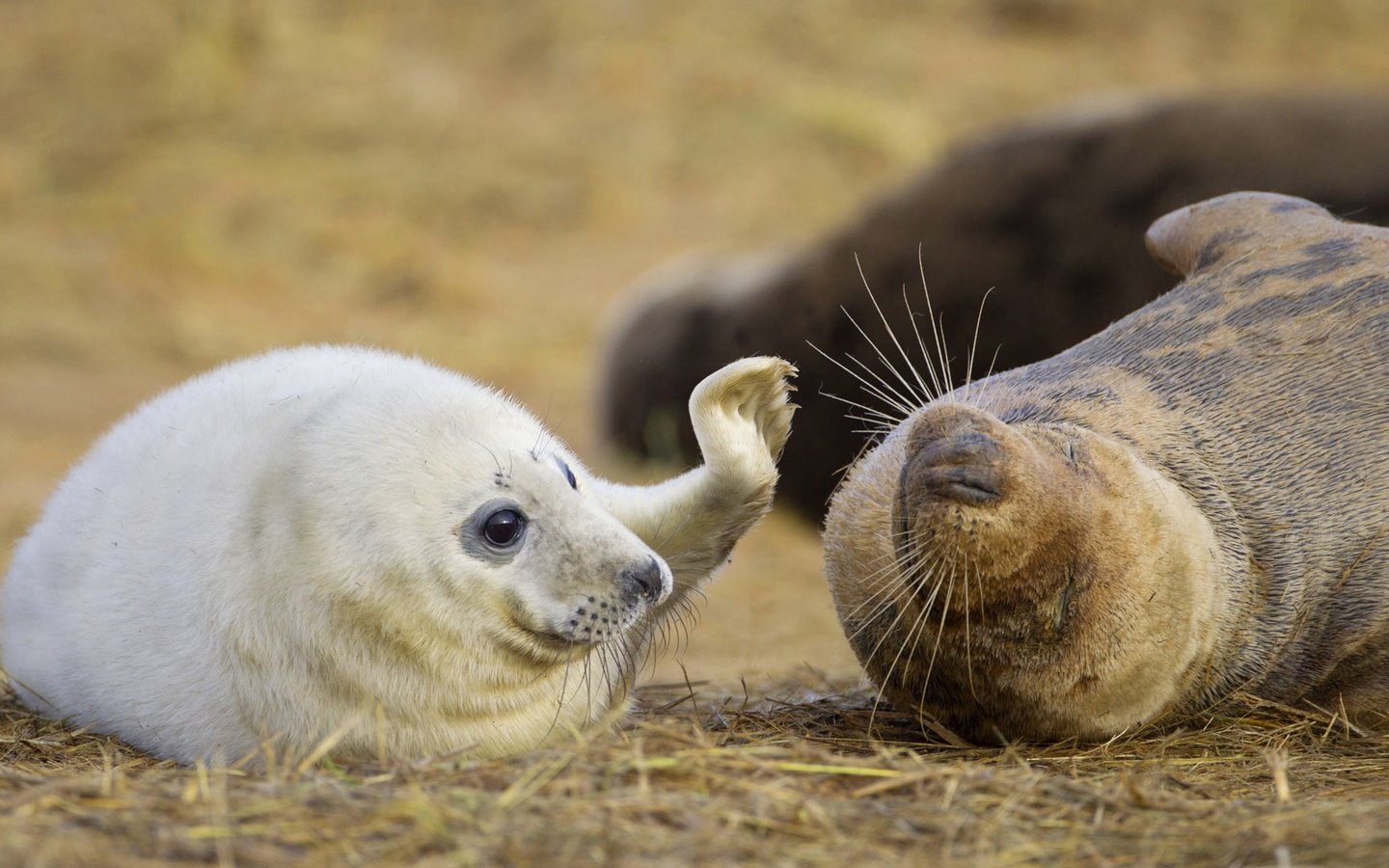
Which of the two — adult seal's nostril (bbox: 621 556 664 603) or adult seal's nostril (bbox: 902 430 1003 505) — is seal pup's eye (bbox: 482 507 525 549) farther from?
adult seal's nostril (bbox: 902 430 1003 505)

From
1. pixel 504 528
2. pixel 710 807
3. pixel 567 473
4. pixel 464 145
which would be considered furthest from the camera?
pixel 464 145

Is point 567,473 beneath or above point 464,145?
beneath

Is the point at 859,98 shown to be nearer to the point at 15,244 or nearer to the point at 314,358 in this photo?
the point at 15,244

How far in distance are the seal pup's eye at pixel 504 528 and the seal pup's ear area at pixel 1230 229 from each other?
2.12 metres

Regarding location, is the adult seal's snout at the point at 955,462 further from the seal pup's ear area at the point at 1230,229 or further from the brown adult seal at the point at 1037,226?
the brown adult seal at the point at 1037,226

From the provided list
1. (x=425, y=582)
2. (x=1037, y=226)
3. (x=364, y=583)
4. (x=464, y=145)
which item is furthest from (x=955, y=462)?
(x=464, y=145)

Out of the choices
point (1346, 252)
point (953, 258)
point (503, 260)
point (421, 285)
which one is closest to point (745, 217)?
point (503, 260)

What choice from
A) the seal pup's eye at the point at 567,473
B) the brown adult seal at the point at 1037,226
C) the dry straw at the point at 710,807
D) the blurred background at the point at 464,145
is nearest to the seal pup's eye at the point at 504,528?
the seal pup's eye at the point at 567,473

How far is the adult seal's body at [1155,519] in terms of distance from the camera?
10.1 feet

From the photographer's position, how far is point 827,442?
705cm

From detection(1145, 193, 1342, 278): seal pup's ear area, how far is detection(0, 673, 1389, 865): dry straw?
1.51m

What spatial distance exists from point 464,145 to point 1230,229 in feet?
32.8

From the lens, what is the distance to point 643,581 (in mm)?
3162

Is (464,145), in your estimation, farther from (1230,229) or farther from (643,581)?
(643,581)
